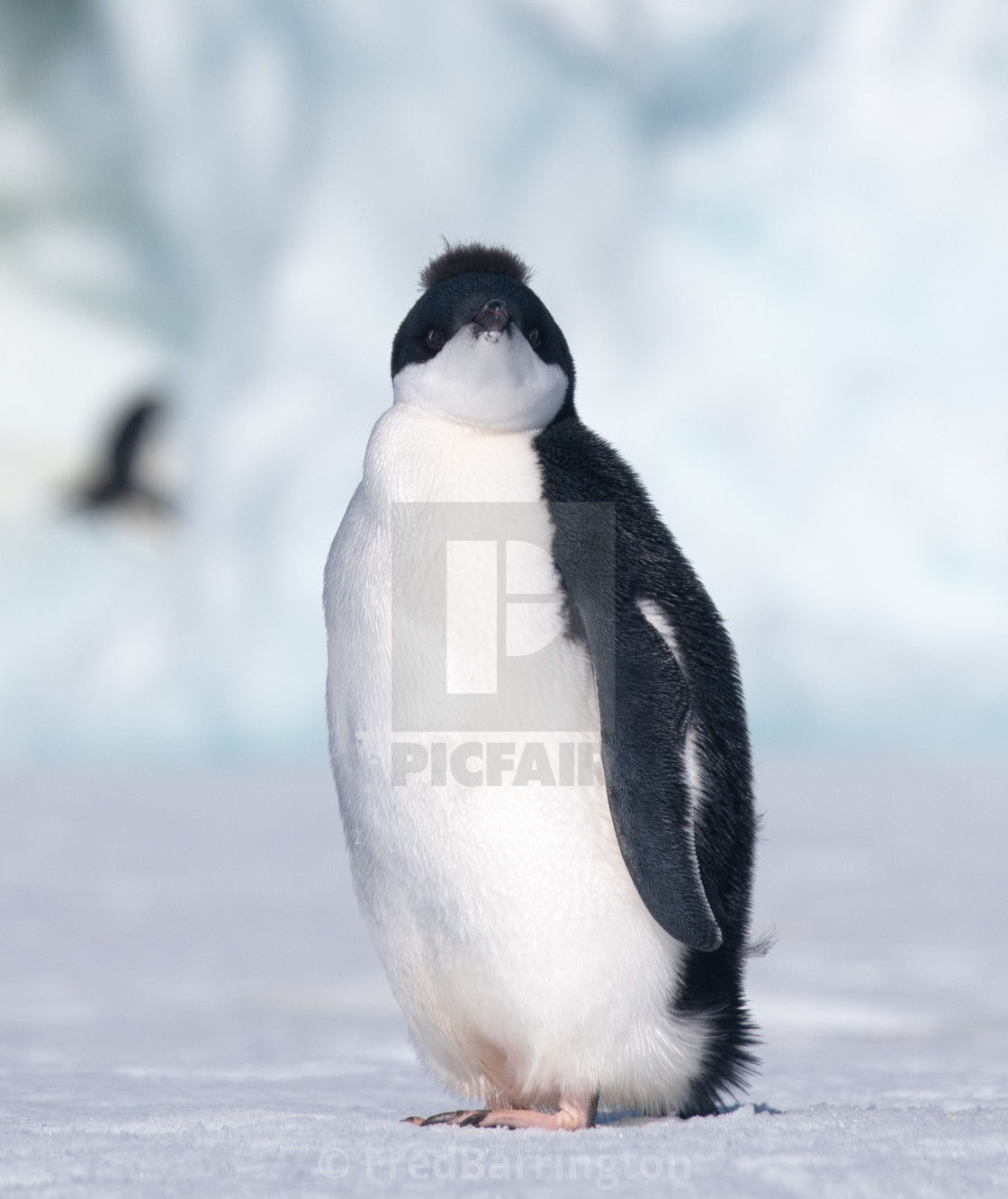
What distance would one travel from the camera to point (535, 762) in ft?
6.05


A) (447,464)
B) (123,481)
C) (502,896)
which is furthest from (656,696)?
(123,481)

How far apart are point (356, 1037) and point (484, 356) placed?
174cm

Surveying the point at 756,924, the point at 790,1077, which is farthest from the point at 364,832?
the point at 756,924

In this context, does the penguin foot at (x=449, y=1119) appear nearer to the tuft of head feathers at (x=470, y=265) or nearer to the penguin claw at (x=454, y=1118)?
the penguin claw at (x=454, y=1118)

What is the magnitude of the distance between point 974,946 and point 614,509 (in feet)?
9.33

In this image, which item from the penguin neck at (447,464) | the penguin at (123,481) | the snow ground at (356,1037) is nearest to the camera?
the snow ground at (356,1037)

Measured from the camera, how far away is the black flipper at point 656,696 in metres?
1.78

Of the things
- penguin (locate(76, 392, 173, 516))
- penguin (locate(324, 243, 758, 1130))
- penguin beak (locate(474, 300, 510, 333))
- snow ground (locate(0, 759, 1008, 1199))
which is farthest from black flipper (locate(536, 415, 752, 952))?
penguin (locate(76, 392, 173, 516))

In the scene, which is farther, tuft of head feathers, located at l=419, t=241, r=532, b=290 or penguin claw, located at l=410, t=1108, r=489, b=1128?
tuft of head feathers, located at l=419, t=241, r=532, b=290

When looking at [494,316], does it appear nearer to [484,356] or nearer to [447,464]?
[484,356]

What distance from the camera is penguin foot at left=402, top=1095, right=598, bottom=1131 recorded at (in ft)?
5.98

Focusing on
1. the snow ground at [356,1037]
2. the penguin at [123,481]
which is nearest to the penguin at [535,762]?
the snow ground at [356,1037]

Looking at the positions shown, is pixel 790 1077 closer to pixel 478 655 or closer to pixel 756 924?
pixel 478 655

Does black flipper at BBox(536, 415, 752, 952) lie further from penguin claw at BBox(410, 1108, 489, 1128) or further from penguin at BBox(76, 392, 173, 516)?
penguin at BBox(76, 392, 173, 516)
